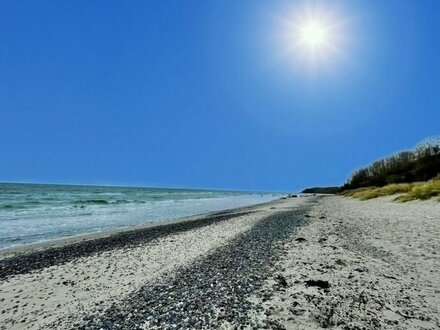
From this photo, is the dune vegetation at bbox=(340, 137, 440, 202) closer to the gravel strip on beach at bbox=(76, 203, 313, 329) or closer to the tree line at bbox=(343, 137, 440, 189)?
the tree line at bbox=(343, 137, 440, 189)

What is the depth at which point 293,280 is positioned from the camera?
21.5ft

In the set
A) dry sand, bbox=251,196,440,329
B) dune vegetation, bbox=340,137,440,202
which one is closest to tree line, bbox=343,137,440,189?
dune vegetation, bbox=340,137,440,202

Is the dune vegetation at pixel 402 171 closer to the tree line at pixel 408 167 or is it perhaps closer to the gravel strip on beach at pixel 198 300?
the tree line at pixel 408 167

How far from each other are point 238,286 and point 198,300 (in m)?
1.03

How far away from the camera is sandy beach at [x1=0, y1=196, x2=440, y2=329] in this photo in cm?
491

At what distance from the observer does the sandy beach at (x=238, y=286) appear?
491cm

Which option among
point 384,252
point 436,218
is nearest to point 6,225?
Answer: point 384,252

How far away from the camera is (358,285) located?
6152 mm

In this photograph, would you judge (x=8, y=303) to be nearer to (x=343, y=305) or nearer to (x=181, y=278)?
(x=181, y=278)

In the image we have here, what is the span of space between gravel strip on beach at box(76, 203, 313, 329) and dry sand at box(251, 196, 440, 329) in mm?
359

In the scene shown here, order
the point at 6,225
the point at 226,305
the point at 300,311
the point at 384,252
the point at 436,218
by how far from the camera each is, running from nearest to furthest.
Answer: the point at 300,311 < the point at 226,305 < the point at 384,252 < the point at 436,218 < the point at 6,225

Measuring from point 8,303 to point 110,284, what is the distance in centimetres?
217

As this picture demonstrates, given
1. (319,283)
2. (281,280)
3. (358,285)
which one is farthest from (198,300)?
(358,285)

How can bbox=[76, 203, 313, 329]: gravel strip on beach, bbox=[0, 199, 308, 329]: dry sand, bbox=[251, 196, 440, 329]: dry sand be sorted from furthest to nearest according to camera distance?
bbox=[0, 199, 308, 329]: dry sand, bbox=[76, 203, 313, 329]: gravel strip on beach, bbox=[251, 196, 440, 329]: dry sand
